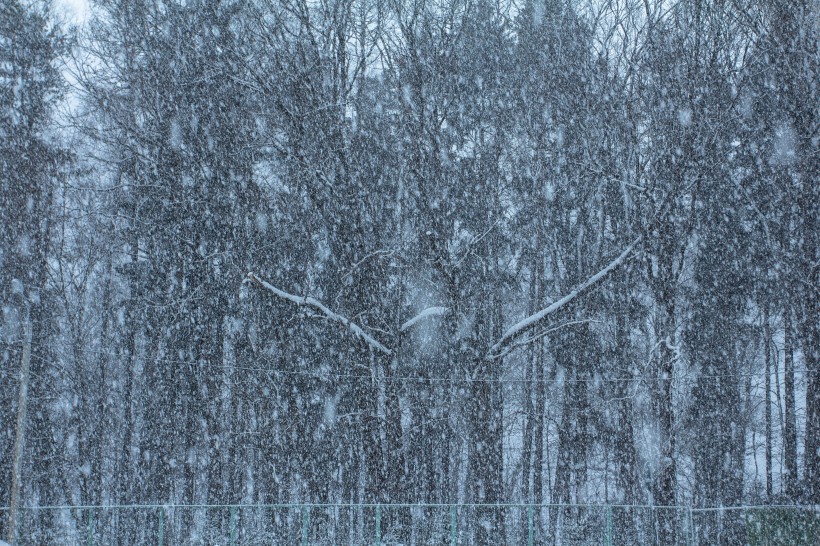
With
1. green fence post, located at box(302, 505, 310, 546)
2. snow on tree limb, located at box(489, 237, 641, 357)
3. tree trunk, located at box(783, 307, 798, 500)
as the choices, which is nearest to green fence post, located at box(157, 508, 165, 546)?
green fence post, located at box(302, 505, 310, 546)

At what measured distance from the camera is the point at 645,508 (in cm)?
1667

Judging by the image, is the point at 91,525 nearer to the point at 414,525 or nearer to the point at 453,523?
the point at 414,525

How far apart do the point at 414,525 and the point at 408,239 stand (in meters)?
6.22

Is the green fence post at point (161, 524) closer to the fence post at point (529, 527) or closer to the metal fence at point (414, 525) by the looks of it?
the metal fence at point (414, 525)

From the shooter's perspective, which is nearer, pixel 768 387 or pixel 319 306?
pixel 319 306

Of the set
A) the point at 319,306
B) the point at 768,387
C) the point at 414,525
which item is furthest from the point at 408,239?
the point at 768,387

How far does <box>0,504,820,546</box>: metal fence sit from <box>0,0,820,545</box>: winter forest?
73 mm

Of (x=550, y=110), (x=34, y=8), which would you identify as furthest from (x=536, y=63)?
(x=34, y=8)

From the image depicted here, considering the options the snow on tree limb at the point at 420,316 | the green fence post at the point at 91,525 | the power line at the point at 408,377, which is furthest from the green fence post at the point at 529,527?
the green fence post at the point at 91,525

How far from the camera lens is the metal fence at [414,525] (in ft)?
53.1

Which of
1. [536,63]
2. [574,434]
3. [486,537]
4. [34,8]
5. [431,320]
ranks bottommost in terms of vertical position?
[486,537]

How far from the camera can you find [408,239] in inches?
746

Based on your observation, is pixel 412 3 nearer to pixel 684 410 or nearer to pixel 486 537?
pixel 486 537

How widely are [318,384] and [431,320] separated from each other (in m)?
3.51
